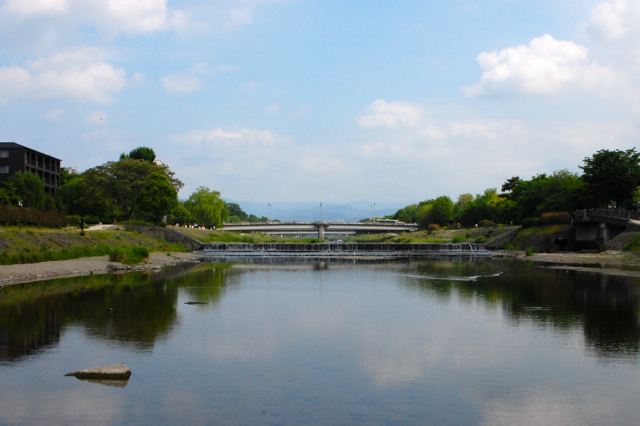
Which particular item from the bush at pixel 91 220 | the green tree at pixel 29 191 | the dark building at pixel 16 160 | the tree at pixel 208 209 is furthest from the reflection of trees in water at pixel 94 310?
the tree at pixel 208 209

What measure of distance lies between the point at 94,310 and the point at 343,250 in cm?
5111

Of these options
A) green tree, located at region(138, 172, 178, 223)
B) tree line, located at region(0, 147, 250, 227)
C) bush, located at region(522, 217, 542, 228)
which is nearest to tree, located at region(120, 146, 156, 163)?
tree line, located at region(0, 147, 250, 227)

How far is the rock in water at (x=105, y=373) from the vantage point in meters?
11.9

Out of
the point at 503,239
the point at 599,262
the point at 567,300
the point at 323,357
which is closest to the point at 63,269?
the point at 323,357

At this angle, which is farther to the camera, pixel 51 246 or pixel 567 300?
pixel 51 246

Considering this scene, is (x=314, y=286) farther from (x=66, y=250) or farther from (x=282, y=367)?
(x=66, y=250)

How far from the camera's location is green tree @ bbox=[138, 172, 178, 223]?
7131 centimetres

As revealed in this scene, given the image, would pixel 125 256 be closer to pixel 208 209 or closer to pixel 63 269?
pixel 63 269

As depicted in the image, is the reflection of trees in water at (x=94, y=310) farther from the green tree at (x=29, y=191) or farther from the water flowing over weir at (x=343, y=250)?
the green tree at (x=29, y=191)

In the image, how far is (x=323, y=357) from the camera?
45.9 feet

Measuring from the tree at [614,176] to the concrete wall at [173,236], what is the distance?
4844 centimetres

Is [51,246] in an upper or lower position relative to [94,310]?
upper

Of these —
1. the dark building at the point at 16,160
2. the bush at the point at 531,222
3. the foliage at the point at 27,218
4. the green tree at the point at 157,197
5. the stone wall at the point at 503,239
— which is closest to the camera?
the foliage at the point at 27,218

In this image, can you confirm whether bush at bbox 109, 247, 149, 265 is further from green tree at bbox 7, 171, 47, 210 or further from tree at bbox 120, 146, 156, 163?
tree at bbox 120, 146, 156, 163
